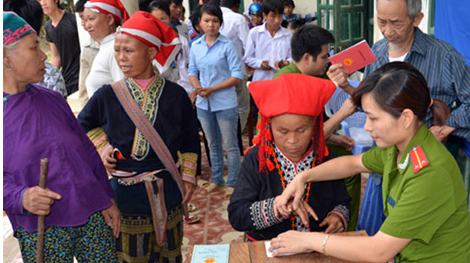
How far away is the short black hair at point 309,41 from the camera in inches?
120

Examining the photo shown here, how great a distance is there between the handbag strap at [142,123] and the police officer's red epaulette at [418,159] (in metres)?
1.31

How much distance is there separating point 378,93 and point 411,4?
3.86ft

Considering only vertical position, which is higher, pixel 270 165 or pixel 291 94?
pixel 291 94

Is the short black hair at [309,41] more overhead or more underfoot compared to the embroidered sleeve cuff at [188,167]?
more overhead

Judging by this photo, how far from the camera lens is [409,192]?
1637 mm

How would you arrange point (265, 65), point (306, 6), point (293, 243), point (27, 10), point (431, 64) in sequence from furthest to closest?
1. point (306, 6)
2. point (265, 65)
3. point (27, 10)
4. point (431, 64)
5. point (293, 243)

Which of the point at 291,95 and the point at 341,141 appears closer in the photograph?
the point at 291,95

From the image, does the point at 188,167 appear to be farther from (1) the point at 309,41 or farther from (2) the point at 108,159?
(1) the point at 309,41

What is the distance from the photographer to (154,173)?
99.0 inches

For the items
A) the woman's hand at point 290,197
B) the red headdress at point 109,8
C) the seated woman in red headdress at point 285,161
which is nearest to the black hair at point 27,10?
the red headdress at point 109,8

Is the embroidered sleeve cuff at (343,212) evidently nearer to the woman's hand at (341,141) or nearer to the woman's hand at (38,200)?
the woman's hand at (341,141)

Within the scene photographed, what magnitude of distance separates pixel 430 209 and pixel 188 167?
4.72 ft

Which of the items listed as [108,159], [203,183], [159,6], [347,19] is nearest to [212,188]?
[203,183]

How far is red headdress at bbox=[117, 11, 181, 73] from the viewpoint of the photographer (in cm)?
245
